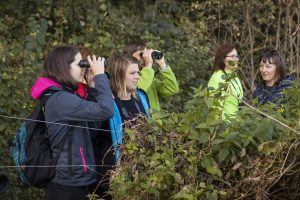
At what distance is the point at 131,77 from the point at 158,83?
75 cm

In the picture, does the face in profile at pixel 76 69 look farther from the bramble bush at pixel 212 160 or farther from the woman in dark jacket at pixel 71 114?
the bramble bush at pixel 212 160

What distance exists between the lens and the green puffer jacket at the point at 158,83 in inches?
222

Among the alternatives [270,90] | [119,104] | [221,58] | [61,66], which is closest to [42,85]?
[61,66]

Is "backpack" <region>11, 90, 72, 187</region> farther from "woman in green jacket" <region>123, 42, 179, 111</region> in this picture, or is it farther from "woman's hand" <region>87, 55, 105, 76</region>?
"woman in green jacket" <region>123, 42, 179, 111</region>

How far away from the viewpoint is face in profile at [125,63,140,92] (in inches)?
201

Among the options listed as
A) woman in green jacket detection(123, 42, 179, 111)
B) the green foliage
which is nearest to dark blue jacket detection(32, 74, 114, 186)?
the green foliage

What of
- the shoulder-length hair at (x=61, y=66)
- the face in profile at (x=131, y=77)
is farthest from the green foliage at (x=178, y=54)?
the face in profile at (x=131, y=77)

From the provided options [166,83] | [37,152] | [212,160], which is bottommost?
[37,152]

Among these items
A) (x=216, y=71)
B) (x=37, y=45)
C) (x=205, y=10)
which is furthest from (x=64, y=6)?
(x=216, y=71)

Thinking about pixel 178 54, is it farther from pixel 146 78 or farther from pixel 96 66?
pixel 96 66

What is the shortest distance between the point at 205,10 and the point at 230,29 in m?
0.50

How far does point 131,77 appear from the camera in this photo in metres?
5.11

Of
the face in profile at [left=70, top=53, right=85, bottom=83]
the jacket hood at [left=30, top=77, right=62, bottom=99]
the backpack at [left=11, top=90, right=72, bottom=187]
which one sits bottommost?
the backpack at [left=11, top=90, right=72, bottom=187]

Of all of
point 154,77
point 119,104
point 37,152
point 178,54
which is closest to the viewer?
point 37,152
